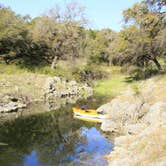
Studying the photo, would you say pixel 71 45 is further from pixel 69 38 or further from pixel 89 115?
pixel 89 115

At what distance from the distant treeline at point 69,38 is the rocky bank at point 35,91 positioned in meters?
6.34

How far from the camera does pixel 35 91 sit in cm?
4372

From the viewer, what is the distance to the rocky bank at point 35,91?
37938 mm

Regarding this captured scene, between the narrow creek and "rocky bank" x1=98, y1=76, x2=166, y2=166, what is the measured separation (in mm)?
1321

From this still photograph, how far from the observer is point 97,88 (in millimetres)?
51094

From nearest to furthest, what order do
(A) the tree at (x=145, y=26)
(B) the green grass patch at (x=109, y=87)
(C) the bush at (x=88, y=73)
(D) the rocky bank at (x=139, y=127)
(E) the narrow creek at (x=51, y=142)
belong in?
(D) the rocky bank at (x=139, y=127), (E) the narrow creek at (x=51, y=142), (A) the tree at (x=145, y=26), (B) the green grass patch at (x=109, y=87), (C) the bush at (x=88, y=73)

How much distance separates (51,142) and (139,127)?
21.8 feet

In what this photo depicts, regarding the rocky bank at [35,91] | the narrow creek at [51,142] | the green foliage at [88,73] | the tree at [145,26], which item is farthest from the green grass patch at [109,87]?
the narrow creek at [51,142]

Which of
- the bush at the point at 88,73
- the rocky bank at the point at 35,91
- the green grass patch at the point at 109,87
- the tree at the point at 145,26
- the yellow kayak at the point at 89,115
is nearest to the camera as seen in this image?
the yellow kayak at the point at 89,115

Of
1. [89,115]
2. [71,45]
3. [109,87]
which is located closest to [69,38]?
[71,45]

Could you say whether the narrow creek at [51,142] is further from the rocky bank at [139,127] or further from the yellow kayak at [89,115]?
the rocky bank at [139,127]

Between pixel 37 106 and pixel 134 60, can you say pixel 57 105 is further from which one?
pixel 134 60

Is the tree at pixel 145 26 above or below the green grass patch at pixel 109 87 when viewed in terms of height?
above

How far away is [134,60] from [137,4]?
797 centimetres
